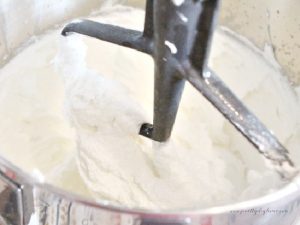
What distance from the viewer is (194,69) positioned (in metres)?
0.44

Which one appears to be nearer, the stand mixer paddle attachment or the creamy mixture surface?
the stand mixer paddle attachment

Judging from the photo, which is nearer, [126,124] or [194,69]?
Result: [194,69]

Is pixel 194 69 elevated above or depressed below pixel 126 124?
above

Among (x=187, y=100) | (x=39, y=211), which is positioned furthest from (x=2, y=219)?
(x=187, y=100)

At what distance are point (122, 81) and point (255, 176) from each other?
7.6 inches

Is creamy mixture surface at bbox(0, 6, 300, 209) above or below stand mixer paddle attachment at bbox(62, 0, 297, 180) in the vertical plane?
below

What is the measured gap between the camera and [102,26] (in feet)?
1.80

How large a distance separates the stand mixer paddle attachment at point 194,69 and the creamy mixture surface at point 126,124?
0.30 ft

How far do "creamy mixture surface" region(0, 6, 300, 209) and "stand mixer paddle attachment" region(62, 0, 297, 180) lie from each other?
0.09 meters

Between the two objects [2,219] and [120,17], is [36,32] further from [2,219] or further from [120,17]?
[2,219]

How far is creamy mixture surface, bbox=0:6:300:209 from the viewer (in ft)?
1.89

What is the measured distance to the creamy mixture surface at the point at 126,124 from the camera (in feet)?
1.89

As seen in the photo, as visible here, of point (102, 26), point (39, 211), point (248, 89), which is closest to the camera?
point (39, 211)

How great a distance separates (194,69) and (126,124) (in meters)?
0.16
